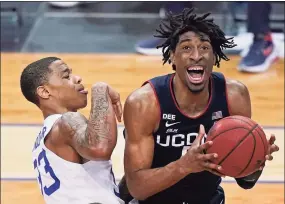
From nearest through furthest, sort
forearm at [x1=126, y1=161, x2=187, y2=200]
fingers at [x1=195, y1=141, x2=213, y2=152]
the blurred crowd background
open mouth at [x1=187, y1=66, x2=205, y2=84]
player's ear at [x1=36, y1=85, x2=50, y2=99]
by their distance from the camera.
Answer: fingers at [x1=195, y1=141, x2=213, y2=152] → forearm at [x1=126, y1=161, x2=187, y2=200] → open mouth at [x1=187, y1=66, x2=205, y2=84] → player's ear at [x1=36, y1=85, x2=50, y2=99] → the blurred crowd background

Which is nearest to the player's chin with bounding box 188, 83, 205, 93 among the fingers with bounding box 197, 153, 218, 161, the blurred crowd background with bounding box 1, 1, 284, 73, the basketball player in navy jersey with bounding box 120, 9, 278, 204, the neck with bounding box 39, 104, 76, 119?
the basketball player in navy jersey with bounding box 120, 9, 278, 204

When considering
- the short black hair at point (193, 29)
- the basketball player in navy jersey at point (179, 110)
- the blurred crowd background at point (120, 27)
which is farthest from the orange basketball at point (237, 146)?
the blurred crowd background at point (120, 27)

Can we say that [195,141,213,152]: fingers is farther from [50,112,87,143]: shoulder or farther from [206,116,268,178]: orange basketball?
[50,112,87,143]: shoulder

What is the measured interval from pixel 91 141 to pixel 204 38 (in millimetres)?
701

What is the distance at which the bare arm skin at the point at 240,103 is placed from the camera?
3430mm

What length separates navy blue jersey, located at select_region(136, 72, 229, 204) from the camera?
11.0ft

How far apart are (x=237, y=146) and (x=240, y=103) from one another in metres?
0.45

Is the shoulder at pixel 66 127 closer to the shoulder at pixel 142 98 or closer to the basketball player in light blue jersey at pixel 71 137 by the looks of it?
the basketball player in light blue jersey at pixel 71 137

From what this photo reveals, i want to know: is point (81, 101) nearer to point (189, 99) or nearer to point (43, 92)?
point (43, 92)

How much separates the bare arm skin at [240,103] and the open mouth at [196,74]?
28cm

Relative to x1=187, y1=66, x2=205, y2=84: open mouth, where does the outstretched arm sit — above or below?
below

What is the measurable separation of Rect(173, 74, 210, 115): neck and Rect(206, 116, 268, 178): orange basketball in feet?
0.90

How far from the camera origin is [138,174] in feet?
10.7

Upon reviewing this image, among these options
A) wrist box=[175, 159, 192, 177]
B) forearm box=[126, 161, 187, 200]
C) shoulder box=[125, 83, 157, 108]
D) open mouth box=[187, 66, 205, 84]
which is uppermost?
open mouth box=[187, 66, 205, 84]
